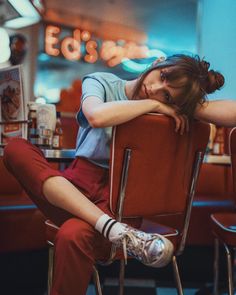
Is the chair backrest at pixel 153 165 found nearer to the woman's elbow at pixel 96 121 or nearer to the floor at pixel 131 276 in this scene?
the woman's elbow at pixel 96 121

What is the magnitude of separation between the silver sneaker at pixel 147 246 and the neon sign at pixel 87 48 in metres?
5.48

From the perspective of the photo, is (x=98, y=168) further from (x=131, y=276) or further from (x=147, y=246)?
(x=131, y=276)

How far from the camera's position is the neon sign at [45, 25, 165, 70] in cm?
611

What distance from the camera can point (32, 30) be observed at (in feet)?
19.5

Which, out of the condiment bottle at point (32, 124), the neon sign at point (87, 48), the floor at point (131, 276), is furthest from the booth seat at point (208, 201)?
the neon sign at point (87, 48)

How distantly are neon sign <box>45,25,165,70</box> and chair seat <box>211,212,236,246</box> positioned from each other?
16.6 feet

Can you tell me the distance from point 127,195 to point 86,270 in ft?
0.81

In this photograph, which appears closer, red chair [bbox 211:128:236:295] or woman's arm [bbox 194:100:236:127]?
woman's arm [bbox 194:100:236:127]

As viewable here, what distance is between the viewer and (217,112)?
4.00 ft

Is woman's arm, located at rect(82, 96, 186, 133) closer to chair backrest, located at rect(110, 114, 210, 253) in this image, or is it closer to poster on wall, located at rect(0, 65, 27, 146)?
chair backrest, located at rect(110, 114, 210, 253)

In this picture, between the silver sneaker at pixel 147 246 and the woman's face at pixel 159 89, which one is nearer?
the silver sneaker at pixel 147 246

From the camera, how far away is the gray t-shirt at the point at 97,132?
1257mm

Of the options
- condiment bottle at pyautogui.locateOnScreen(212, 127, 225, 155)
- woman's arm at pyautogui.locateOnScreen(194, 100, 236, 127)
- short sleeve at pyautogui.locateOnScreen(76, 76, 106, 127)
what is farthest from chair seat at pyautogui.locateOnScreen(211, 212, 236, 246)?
condiment bottle at pyautogui.locateOnScreen(212, 127, 225, 155)

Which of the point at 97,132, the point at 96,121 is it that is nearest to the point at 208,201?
the point at 97,132
